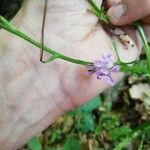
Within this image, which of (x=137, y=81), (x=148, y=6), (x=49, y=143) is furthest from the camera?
(x=137, y=81)

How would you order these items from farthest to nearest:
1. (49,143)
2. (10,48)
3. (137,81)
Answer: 1. (137,81)
2. (49,143)
3. (10,48)

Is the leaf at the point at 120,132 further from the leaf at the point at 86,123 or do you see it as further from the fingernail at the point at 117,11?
the fingernail at the point at 117,11

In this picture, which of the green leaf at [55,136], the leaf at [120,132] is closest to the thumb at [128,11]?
the leaf at [120,132]

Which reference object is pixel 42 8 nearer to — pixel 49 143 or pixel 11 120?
pixel 11 120

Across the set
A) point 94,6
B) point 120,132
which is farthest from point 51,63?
point 120,132

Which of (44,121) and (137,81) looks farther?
(137,81)

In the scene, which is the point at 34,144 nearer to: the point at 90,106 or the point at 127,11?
the point at 90,106

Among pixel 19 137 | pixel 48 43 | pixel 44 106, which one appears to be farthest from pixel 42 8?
→ pixel 19 137
